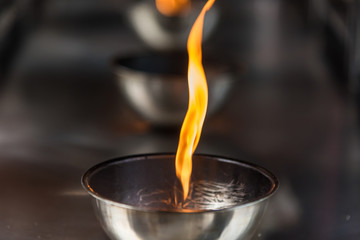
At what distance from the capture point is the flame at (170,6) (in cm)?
154

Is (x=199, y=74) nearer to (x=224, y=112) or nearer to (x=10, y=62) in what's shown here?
(x=224, y=112)

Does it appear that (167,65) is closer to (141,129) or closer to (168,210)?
(141,129)

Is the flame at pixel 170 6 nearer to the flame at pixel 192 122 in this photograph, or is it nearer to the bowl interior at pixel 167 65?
the bowl interior at pixel 167 65

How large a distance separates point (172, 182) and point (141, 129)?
40cm

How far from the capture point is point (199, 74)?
732 mm

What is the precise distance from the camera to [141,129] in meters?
1.12

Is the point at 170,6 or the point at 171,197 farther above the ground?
the point at 170,6

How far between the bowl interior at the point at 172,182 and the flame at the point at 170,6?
Answer: 859 mm

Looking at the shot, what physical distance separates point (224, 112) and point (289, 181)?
0.34 metres

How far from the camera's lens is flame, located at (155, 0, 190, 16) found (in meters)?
1.54

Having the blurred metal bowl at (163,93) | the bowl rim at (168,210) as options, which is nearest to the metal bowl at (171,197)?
the bowl rim at (168,210)

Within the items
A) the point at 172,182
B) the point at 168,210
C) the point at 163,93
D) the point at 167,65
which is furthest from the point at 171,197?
the point at 167,65

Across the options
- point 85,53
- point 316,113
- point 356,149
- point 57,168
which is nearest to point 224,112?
point 316,113

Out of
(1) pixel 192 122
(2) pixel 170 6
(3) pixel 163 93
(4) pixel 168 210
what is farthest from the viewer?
(2) pixel 170 6
